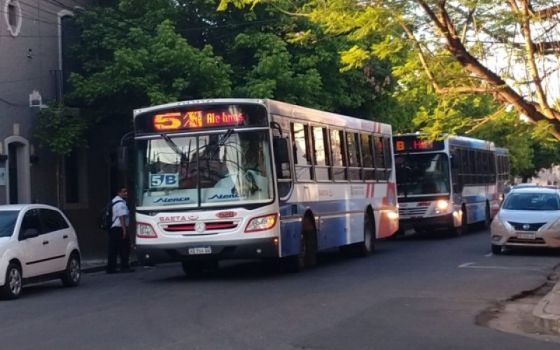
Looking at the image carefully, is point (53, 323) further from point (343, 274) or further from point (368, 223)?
point (368, 223)

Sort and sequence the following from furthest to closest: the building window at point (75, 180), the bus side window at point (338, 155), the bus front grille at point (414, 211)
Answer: the building window at point (75, 180) → the bus front grille at point (414, 211) → the bus side window at point (338, 155)

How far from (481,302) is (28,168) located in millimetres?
15584

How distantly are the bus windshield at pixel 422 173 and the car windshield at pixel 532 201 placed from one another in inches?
192

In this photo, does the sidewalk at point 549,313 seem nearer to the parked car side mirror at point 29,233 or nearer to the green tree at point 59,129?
the parked car side mirror at point 29,233

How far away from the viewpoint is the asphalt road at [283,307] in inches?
417

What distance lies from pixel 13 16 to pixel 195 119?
1062cm

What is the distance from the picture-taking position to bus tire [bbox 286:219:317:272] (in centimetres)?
1791

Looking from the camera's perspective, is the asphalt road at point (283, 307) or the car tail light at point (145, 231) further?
the car tail light at point (145, 231)

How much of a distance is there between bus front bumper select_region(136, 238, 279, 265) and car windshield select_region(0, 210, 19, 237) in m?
2.41

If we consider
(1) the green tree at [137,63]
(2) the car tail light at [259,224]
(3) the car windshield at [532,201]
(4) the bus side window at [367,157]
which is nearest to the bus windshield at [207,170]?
(2) the car tail light at [259,224]

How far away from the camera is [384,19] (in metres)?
12.4

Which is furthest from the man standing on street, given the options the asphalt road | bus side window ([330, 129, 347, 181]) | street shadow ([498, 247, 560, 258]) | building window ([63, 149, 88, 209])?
street shadow ([498, 247, 560, 258])

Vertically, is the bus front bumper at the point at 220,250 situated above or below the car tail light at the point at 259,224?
below

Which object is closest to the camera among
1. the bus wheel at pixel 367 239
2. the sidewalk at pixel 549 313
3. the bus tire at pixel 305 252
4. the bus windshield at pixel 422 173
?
the sidewalk at pixel 549 313
